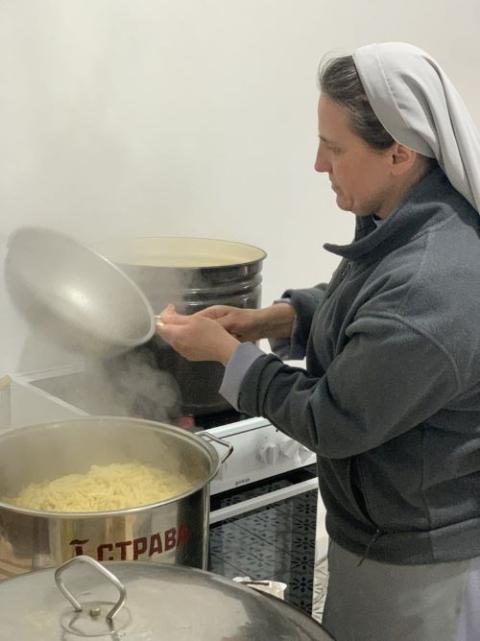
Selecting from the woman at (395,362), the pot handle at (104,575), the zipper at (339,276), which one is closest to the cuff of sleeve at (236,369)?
the woman at (395,362)

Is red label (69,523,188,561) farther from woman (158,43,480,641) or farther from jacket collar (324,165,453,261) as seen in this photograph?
jacket collar (324,165,453,261)

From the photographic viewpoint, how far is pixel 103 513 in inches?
37.8

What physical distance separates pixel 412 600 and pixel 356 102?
0.67 meters

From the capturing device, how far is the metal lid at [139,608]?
72cm

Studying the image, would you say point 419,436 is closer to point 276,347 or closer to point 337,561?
point 337,561

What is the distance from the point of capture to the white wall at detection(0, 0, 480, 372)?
154cm

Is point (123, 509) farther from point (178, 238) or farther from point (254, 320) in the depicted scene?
point (178, 238)

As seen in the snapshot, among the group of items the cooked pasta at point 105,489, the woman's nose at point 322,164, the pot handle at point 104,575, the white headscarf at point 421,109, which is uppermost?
the white headscarf at point 421,109

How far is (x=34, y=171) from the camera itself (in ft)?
5.17

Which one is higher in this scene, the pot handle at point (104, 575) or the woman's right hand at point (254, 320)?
the woman's right hand at point (254, 320)

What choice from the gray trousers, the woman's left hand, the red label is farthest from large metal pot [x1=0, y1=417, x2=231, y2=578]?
the gray trousers

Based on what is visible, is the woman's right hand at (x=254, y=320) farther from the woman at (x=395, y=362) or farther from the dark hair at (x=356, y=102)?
the dark hair at (x=356, y=102)

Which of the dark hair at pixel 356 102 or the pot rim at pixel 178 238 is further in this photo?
the pot rim at pixel 178 238

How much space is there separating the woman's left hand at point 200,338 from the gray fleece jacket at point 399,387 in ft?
0.25
